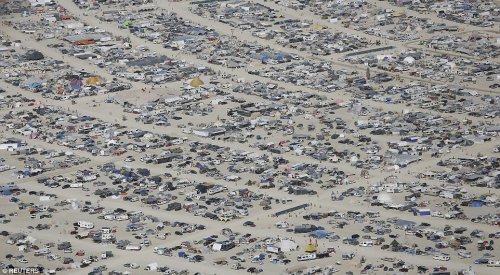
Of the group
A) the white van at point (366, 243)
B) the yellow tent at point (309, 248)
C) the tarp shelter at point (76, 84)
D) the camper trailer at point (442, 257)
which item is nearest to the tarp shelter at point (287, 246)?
the yellow tent at point (309, 248)

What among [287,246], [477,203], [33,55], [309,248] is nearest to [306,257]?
[309,248]

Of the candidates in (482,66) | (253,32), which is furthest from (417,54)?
(253,32)

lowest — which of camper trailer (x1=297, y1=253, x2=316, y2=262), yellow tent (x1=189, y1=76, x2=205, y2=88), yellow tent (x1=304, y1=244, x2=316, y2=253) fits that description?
yellow tent (x1=189, y1=76, x2=205, y2=88)

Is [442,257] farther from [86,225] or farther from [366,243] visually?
[86,225]

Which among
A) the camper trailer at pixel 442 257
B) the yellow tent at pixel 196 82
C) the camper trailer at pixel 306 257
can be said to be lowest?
the yellow tent at pixel 196 82

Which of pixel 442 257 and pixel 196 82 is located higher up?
pixel 442 257

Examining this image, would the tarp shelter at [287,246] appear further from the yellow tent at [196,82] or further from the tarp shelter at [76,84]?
the tarp shelter at [76,84]

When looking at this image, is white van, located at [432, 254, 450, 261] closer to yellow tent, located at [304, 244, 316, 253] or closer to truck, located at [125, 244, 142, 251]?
yellow tent, located at [304, 244, 316, 253]

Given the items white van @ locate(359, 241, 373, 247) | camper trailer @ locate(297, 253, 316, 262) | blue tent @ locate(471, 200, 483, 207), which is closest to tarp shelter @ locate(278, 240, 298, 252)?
camper trailer @ locate(297, 253, 316, 262)

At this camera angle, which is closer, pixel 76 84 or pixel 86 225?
pixel 86 225

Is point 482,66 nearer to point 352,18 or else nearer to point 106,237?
point 352,18

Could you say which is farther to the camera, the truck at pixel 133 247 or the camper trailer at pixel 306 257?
the truck at pixel 133 247
